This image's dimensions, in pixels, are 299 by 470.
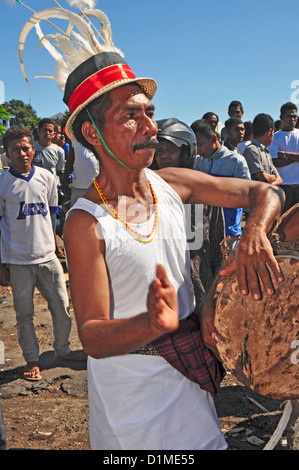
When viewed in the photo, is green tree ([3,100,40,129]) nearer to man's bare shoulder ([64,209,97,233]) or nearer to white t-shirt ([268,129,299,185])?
white t-shirt ([268,129,299,185])

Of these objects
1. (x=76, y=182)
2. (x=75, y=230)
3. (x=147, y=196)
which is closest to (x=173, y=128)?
(x=147, y=196)

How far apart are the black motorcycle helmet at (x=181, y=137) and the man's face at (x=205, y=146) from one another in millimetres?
1215

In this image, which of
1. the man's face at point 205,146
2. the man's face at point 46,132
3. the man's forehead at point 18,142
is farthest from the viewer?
the man's face at point 46,132

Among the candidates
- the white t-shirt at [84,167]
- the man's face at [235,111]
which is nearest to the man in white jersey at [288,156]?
the man's face at [235,111]

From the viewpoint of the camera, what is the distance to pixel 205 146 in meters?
4.90

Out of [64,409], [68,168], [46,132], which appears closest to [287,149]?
[68,168]

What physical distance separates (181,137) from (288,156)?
4.02 m

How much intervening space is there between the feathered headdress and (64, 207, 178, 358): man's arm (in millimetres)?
467

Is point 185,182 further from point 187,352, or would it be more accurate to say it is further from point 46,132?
point 46,132

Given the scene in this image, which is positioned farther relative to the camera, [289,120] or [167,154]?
[289,120]

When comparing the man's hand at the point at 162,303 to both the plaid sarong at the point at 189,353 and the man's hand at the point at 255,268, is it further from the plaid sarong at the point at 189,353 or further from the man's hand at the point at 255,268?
the plaid sarong at the point at 189,353

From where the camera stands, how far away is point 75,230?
154cm

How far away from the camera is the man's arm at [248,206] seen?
57.2 inches

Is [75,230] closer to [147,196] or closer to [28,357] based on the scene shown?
[147,196]
